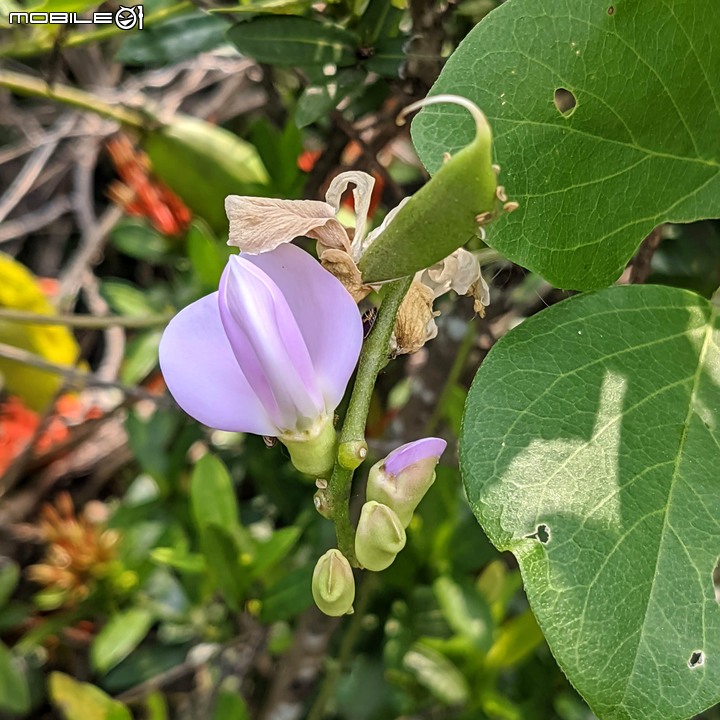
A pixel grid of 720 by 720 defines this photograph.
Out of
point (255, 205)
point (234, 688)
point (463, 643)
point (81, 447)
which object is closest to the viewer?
point (255, 205)

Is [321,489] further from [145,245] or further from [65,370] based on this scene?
[145,245]

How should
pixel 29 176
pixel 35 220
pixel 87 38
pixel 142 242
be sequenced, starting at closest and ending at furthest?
pixel 87 38 < pixel 142 242 < pixel 29 176 < pixel 35 220

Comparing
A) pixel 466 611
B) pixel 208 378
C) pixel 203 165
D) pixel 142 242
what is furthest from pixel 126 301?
pixel 208 378

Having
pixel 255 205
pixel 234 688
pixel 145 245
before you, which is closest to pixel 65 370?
pixel 145 245

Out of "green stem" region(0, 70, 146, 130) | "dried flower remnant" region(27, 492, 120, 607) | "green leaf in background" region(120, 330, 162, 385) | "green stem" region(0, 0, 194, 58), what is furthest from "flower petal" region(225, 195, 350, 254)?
"dried flower remnant" region(27, 492, 120, 607)

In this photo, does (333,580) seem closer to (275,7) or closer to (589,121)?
(589,121)

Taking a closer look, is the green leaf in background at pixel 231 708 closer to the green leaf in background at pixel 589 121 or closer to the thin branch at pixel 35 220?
the green leaf in background at pixel 589 121

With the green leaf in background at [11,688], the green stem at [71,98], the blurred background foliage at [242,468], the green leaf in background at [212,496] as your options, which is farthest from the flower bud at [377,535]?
the green leaf in background at [11,688]

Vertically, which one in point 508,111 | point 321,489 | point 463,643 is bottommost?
point 463,643
